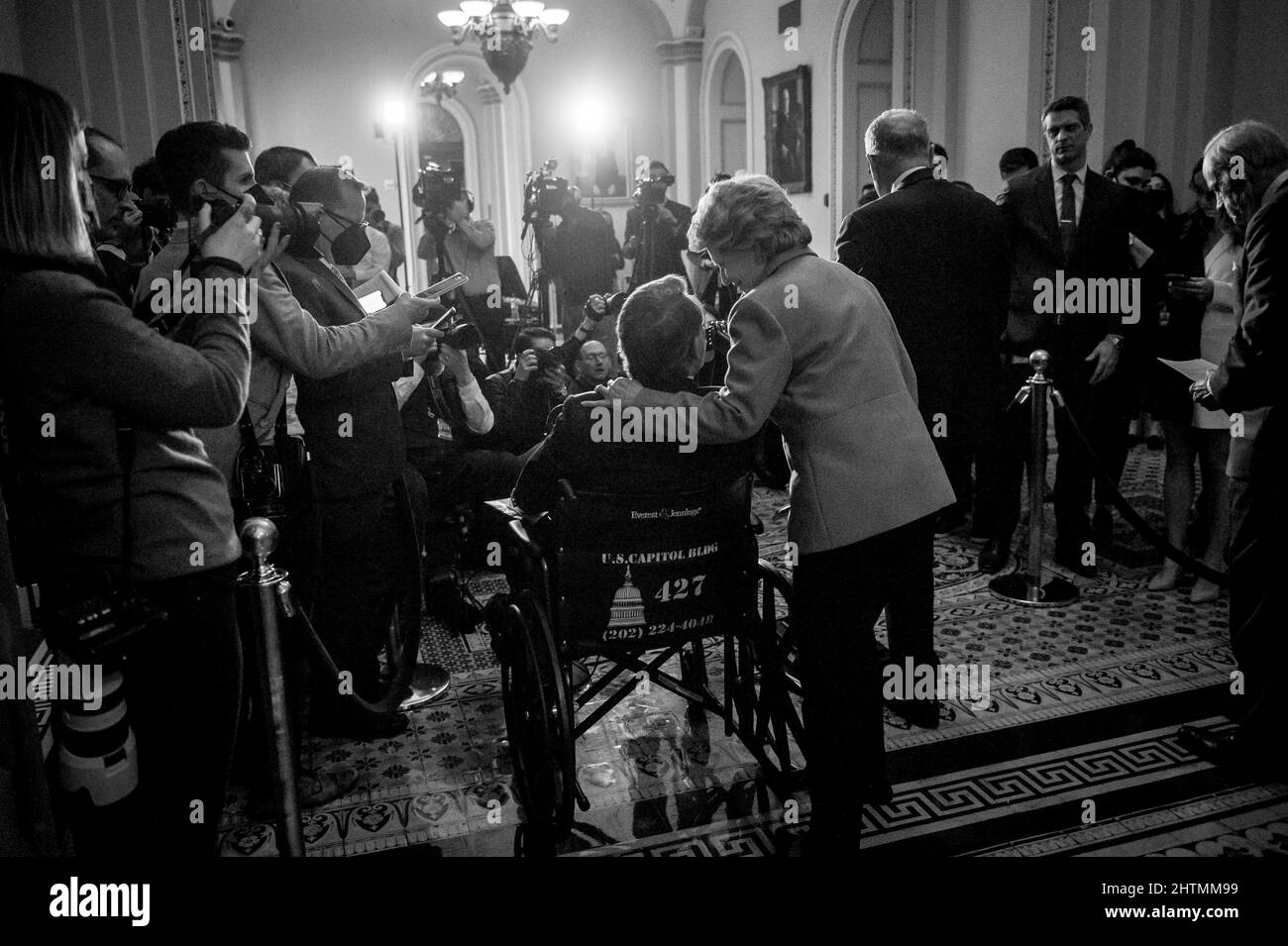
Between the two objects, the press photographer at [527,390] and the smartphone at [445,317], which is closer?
the smartphone at [445,317]

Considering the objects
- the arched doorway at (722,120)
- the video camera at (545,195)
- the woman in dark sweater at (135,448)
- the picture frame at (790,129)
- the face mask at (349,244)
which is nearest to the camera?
the woman in dark sweater at (135,448)

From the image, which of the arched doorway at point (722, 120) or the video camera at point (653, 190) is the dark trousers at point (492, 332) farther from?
the arched doorway at point (722, 120)

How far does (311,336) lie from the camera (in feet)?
8.28

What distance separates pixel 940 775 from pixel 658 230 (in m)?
6.35

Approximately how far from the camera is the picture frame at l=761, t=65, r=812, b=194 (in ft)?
34.6

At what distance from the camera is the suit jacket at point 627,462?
2248 mm

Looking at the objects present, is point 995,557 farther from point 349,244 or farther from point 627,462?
point 349,244

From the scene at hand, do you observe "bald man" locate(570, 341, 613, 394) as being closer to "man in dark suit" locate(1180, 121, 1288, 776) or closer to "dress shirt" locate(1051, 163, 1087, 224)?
"dress shirt" locate(1051, 163, 1087, 224)

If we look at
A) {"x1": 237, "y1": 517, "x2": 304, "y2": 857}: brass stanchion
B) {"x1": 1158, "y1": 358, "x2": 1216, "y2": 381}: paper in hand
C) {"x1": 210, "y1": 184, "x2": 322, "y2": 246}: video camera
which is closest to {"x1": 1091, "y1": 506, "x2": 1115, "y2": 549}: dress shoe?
{"x1": 1158, "y1": 358, "x2": 1216, "y2": 381}: paper in hand

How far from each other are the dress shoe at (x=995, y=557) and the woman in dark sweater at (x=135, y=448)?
336cm

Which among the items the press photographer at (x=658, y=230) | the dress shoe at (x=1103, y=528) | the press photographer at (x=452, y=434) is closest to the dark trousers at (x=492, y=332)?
the press photographer at (x=452, y=434)

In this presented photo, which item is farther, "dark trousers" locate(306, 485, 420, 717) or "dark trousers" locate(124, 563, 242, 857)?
"dark trousers" locate(306, 485, 420, 717)

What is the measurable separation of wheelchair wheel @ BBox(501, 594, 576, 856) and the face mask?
1.17m

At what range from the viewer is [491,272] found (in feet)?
21.3
